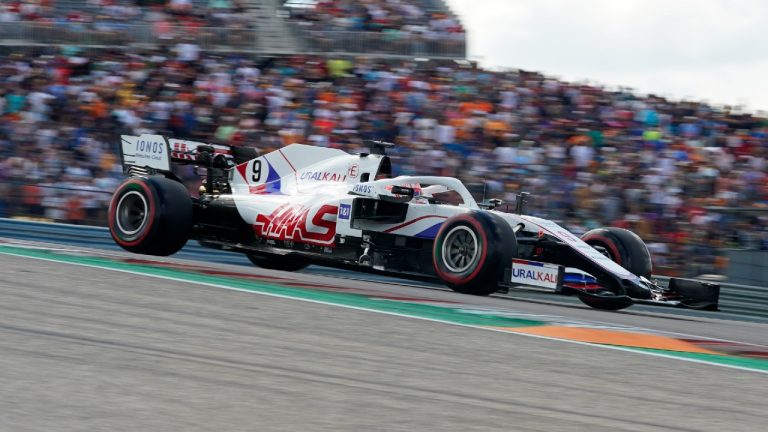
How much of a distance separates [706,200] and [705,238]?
1045 millimetres

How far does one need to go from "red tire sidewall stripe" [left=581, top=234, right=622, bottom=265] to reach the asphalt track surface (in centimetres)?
379

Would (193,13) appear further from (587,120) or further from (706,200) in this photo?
(706,200)

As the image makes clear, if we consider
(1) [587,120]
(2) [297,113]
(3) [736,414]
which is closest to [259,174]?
(2) [297,113]

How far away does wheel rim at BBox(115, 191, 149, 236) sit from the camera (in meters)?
11.2

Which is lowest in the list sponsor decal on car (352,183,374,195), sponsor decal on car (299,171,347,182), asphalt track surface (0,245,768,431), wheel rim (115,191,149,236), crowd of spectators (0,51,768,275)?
asphalt track surface (0,245,768,431)

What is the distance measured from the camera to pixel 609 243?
10.4 meters

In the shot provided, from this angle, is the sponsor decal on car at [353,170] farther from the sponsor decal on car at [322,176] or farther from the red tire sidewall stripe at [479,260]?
the red tire sidewall stripe at [479,260]

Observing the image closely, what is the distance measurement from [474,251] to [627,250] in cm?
180

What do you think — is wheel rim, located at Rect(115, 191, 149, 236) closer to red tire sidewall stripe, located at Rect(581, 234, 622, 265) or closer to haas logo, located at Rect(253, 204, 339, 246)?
haas logo, located at Rect(253, 204, 339, 246)

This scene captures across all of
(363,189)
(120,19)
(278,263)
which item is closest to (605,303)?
(363,189)

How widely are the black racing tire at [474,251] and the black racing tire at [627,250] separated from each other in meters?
1.44

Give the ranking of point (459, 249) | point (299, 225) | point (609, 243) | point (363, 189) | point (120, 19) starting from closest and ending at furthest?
point (459, 249)
point (363, 189)
point (609, 243)
point (299, 225)
point (120, 19)

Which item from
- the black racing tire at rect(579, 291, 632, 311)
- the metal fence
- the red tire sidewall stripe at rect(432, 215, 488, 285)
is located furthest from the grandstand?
the red tire sidewall stripe at rect(432, 215, 488, 285)

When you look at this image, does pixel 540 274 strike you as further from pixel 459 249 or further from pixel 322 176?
pixel 322 176
